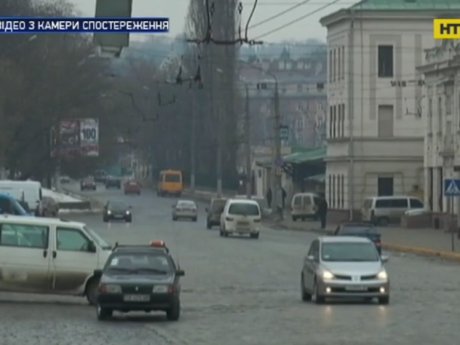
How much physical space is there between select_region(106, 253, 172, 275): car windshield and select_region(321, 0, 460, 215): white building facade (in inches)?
2672

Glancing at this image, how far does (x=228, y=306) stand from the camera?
3312 cm

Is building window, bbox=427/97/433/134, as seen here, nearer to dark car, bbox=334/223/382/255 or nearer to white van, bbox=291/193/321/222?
white van, bbox=291/193/321/222

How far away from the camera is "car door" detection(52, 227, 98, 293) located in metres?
32.6

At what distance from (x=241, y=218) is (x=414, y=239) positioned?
7.84 metres

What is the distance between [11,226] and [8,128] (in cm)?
6307

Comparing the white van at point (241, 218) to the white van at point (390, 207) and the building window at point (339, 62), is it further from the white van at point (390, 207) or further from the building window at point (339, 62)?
the building window at point (339, 62)

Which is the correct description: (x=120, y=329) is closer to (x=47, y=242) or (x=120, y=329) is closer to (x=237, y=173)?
(x=47, y=242)

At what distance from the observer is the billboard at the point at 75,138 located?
10662 centimetres

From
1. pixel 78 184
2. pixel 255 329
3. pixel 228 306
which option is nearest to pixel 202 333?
pixel 255 329

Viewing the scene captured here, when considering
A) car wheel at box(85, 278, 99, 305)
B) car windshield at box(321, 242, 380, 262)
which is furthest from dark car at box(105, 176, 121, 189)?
car wheel at box(85, 278, 99, 305)

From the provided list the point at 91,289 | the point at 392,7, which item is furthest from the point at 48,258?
the point at 392,7

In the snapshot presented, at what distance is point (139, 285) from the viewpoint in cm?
2872

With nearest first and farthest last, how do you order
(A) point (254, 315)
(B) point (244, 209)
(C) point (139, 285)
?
(C) point (139, 285)
(A) point (254, 315)
(B) point (244, 209)

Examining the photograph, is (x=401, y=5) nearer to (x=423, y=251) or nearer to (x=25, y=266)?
(x=423, y=251)
